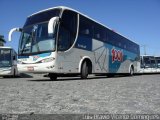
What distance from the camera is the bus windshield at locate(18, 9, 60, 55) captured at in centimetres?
1145

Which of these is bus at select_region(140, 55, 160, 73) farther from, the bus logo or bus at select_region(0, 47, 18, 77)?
bus at select_region(0, 47, 18, 77)

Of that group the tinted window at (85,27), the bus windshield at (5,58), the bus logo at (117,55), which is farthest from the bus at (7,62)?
the tinted window at (85,27)

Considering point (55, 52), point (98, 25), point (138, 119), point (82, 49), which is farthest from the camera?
point (98, 25)

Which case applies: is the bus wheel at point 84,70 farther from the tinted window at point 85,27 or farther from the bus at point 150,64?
the bus at point 150,64

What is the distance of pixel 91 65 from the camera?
14.0 m

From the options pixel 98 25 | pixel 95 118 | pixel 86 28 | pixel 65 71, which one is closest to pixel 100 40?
pixel 98 25

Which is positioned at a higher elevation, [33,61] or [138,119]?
[33,61]

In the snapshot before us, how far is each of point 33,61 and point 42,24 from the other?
1.70 m

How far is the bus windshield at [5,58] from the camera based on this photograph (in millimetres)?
21281

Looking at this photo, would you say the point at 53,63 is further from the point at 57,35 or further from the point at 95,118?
the point at 95,118

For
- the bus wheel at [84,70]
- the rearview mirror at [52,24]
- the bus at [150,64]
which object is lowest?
the bus wheel at [84,70]

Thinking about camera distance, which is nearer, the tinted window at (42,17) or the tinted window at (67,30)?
the tinted window at (67,30)

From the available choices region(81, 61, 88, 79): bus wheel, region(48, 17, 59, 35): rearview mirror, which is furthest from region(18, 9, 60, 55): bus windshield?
region(81, 61, 88, 79): bus wheel

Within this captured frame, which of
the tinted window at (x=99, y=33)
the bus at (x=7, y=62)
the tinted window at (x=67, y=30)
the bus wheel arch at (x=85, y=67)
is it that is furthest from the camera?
the bus at (x=7, y=62)
